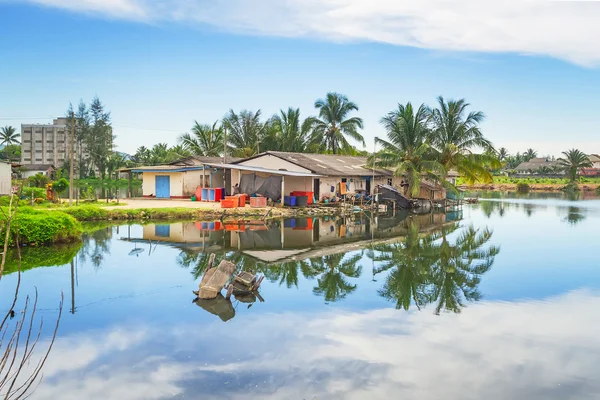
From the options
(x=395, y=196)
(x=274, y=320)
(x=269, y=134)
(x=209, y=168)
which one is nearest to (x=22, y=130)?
(x=269, y=134)

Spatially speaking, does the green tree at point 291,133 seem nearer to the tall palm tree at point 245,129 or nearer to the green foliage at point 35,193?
the tall palm tree at point 245,129

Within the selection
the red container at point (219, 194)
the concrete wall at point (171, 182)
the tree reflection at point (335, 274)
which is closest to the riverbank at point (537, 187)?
the red container at point (219, 194)

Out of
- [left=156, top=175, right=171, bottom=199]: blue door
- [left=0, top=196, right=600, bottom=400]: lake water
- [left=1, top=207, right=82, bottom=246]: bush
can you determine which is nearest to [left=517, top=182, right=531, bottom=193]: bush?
[left=156, top=175, right=171, bottom=199]: blue door

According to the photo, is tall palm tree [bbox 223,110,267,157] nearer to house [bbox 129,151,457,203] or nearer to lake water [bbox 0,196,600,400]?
house [bbox 129,151,457,203]

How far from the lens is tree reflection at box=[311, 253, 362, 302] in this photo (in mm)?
11641

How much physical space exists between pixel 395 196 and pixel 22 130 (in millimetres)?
81203

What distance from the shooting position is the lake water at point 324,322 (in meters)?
6.84

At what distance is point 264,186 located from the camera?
2906 centimetres

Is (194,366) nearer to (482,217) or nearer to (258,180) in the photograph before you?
(258,180)

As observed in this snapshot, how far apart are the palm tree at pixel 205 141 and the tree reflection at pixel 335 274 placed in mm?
29006

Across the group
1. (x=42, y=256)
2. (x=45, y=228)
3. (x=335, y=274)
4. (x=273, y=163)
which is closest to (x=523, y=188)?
(x=273, y=163)

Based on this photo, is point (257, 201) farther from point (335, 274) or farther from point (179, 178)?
point (335, 274)

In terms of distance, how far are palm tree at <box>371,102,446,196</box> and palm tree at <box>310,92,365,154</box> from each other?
27.7 feet

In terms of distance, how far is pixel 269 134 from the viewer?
4144 cm
